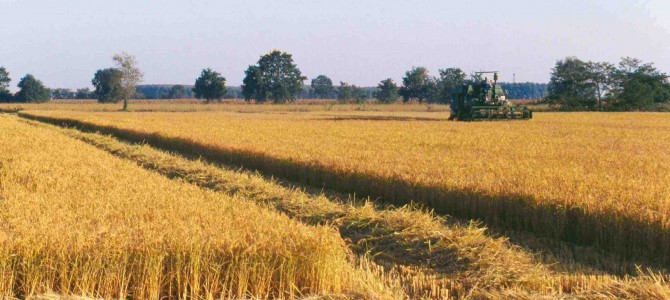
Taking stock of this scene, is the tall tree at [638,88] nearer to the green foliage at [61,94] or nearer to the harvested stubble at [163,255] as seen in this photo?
the harvested stubble at [163,255]

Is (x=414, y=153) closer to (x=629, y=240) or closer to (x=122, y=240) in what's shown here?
(x=629, y=240)

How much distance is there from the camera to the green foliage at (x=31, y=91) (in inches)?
4203

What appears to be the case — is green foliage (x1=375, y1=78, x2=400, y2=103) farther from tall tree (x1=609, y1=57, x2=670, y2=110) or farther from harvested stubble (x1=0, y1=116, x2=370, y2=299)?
harvested stubble (x1=0, y1=116, x2=370, y2=299)

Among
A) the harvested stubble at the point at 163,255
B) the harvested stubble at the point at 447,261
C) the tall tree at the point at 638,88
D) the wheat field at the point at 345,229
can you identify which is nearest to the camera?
the harvested stubble at the point at 163,255

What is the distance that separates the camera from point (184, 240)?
17.6ft

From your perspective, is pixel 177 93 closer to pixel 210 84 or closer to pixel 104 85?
pixel 104 85

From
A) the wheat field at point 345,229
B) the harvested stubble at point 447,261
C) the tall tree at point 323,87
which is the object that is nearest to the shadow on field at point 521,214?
the wheat field at point 345,229

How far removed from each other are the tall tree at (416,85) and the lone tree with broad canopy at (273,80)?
16.8m

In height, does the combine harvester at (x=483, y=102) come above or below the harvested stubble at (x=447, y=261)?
above

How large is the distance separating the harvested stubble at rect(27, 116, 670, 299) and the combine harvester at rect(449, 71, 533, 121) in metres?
23.2

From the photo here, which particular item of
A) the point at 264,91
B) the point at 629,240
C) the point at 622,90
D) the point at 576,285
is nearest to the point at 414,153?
the point at 629,240

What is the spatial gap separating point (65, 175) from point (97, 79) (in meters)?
111

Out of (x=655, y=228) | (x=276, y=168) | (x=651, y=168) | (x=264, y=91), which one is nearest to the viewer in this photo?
(x=655, y=228)

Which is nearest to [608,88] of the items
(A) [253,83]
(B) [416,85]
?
(B) [416,85]
